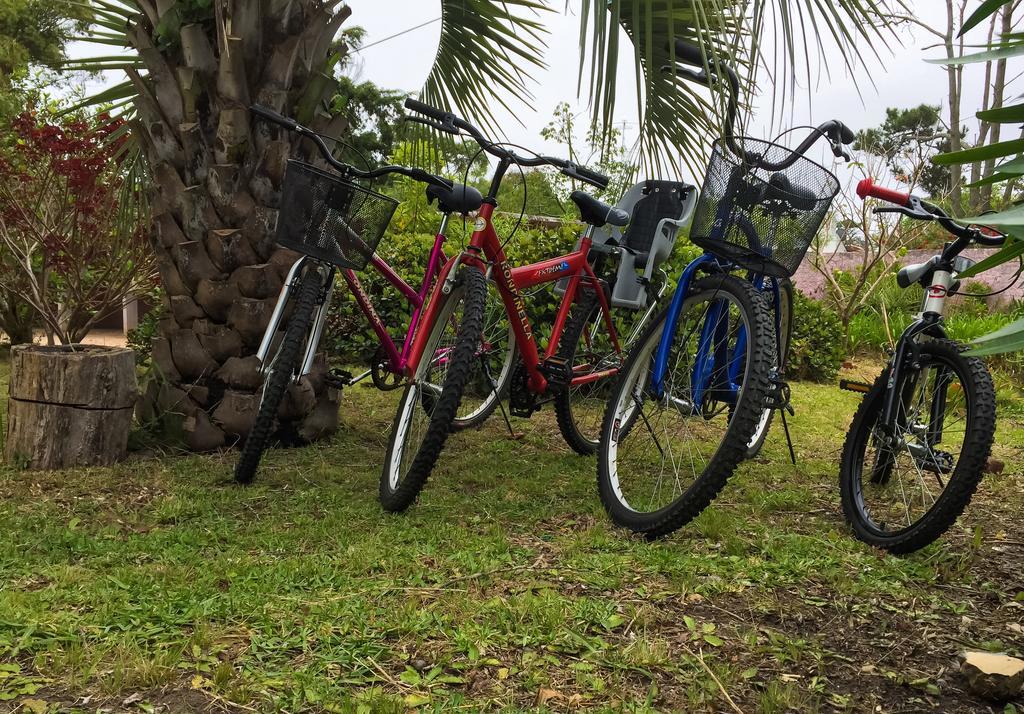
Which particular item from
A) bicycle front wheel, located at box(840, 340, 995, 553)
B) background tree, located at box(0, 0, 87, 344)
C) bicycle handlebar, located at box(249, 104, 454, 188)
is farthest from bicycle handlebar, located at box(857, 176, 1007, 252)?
background tree, located at box(0, 0, 87, 344)

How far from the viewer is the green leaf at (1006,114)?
3.10ft

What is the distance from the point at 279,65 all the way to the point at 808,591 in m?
Answer: 3.02

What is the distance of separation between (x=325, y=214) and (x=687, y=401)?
1540 mm

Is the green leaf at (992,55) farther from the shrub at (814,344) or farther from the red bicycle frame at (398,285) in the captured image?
the shrub at (814,344)

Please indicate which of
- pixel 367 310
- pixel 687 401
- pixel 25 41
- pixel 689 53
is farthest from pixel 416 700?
pixel 25 41

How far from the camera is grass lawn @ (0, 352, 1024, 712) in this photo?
5.86 feet

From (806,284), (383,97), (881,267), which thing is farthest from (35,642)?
(383,97)

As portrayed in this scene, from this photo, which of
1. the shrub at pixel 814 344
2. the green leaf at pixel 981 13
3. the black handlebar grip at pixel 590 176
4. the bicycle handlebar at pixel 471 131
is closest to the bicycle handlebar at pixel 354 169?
the bicycle handlebar at pixel 471 131

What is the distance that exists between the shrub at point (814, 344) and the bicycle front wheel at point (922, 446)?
3.78 m

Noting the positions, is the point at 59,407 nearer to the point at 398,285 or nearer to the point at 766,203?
the point at 398,285

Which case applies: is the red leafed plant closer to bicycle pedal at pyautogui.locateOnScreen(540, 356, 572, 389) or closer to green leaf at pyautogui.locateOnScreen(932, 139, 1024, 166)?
bicycle pedal at pyautogui.locateOnScreen(540, 356, 572, 389)

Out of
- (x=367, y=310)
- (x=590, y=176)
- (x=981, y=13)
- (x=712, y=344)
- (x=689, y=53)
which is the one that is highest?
(x=689, y=53)

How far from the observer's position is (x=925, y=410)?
290 centimetres

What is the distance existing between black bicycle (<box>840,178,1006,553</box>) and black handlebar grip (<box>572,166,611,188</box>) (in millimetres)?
989
